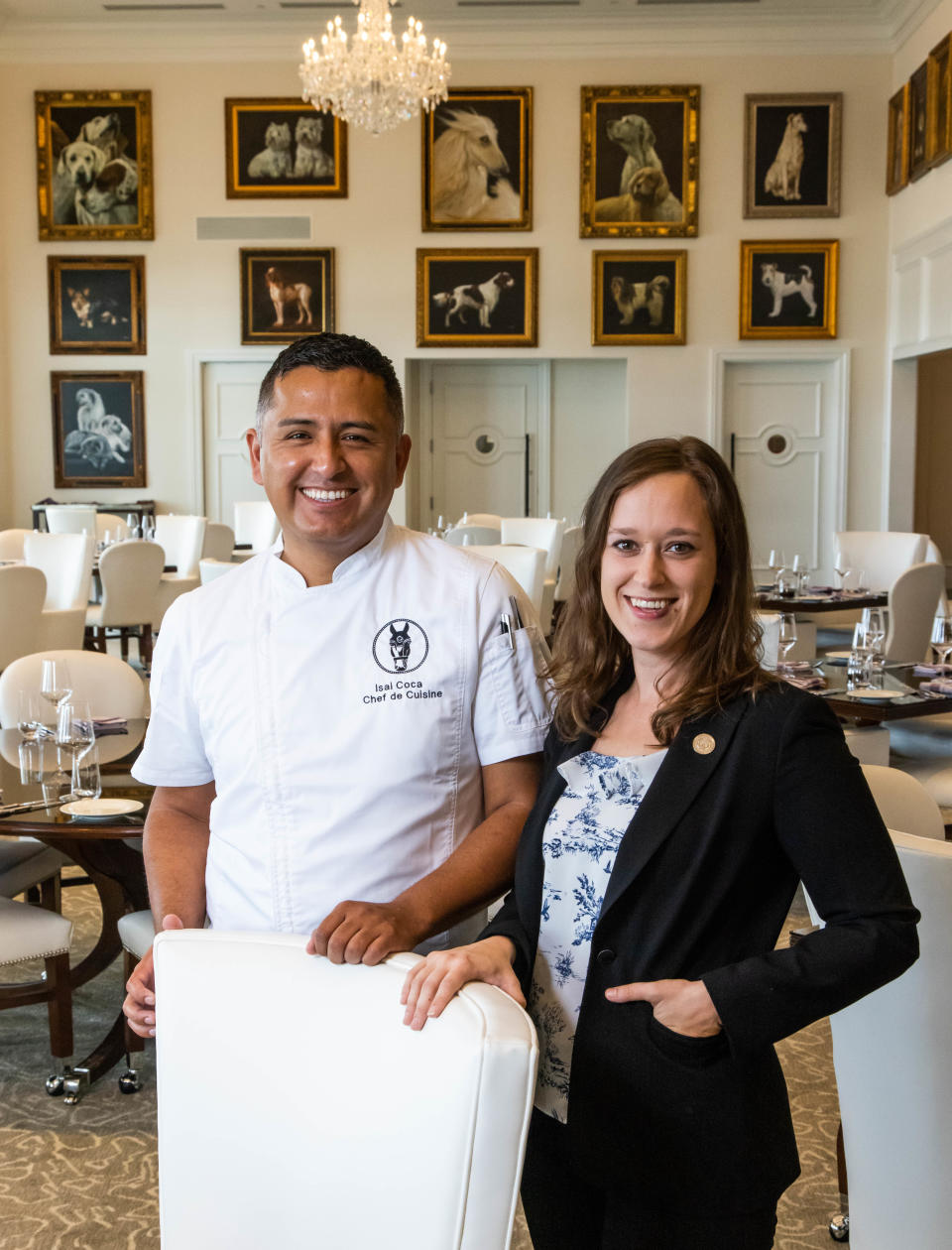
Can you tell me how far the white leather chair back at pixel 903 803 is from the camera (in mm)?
2266

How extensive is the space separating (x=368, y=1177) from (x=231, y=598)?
92cm

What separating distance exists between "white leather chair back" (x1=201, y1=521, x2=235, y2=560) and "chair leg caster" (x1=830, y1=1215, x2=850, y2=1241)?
7.26m

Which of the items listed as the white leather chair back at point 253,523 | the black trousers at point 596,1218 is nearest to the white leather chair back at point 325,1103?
the black trousers at point 596,1218

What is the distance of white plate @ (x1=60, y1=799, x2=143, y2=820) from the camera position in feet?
9.39

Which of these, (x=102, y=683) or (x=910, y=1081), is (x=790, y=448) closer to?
(x=102, y=683)

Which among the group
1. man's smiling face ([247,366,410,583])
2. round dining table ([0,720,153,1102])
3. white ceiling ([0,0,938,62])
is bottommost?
round dining table ([0,720,153,1102])

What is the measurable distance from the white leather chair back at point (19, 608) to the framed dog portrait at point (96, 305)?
649 centimetres

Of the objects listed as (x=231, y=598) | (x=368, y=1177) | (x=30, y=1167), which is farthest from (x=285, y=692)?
(x=30, y=1167)

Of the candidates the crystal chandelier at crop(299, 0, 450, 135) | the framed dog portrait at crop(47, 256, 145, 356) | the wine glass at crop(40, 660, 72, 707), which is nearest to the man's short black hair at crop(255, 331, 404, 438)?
the wine glass at crop(40, 660, 72, 707)

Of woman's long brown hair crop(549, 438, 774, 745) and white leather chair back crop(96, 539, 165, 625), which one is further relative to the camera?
white leather chair back crop(96, 539, 165, 625)

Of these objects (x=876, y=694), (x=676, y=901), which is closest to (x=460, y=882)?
(x=676, y=901)

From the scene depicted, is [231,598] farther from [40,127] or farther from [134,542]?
[40,127]

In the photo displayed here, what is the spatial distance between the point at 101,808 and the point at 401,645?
1.45 m

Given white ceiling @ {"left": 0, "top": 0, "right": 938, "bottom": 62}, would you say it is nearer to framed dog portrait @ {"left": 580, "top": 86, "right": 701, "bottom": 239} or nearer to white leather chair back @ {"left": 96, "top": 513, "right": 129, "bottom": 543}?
framed dog portrait @ {"left": 580, "top": 86, "right": 701, "bottom": 239}
